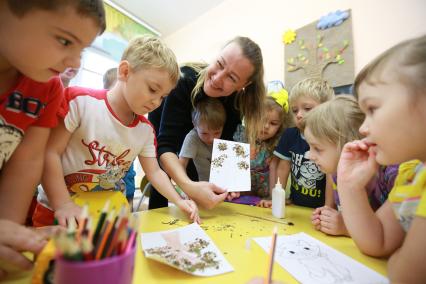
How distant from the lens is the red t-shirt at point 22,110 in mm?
515

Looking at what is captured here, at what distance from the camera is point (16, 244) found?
1.28 ft

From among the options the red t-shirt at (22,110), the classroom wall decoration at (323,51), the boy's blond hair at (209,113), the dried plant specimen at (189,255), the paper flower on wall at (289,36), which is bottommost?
the dried plant specimen at (189,255)

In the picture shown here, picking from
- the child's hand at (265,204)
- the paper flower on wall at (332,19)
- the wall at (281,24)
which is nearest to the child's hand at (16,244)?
the child's hand at (265,204)

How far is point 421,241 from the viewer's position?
1.28ft

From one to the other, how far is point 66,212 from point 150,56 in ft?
1.70

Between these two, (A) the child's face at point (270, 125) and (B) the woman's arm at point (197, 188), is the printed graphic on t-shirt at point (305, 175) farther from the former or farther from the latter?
(B) the woman's arm at point (197, 188)

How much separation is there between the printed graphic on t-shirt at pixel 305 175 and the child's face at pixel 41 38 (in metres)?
0.99

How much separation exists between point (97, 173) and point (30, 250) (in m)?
0.38

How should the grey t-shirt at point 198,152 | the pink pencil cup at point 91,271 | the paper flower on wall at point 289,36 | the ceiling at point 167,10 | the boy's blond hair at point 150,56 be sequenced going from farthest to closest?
the ceiling at point 167,10
the paper flower on wall at point 289,36
the grey t-shirt at point 198,152
the boy's blond hair at point 150,56
the pink pencil cup at point 91,271

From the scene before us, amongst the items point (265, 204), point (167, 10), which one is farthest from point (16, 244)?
point (167, 10)

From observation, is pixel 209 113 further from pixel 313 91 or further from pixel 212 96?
pixel 313 91

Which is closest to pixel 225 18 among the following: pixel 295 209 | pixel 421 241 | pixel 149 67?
pixel 149 67

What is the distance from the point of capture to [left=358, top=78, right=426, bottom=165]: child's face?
43 centimetres

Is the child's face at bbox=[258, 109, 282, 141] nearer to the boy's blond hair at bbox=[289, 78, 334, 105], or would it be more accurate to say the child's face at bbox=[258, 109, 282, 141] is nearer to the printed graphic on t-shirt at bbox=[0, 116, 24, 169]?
the boy's blond hair at bbox=[289, 78, 334, 105]
